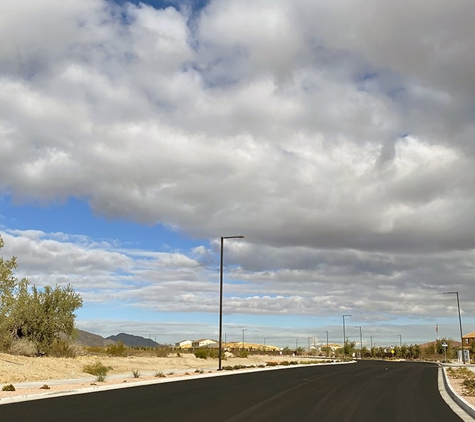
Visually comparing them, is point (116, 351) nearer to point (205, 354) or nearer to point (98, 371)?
point (205, 354)

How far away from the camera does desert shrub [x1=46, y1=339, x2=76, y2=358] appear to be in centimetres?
4759

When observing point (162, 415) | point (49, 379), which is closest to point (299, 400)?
point (162, 415)

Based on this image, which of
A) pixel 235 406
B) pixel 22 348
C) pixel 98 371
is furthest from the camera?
pixel 22 348

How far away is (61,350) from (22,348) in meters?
4.70

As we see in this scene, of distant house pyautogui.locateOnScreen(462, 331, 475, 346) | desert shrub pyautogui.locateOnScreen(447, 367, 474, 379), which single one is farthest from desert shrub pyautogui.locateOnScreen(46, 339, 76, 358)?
distant house pyautogui.locateOnScreen(462, 331, 475, 346)

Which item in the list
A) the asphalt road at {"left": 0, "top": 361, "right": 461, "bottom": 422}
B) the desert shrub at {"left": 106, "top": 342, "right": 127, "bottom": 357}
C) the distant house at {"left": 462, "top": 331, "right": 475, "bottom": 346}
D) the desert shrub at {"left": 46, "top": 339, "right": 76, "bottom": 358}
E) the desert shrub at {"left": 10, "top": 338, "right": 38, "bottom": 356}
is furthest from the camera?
the distant house at {"left": 462, "top": 331, "right": 475, "bottom": 346}

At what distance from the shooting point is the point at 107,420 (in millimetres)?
15133

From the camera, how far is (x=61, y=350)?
4819 cm

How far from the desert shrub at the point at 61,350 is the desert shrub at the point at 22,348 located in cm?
231

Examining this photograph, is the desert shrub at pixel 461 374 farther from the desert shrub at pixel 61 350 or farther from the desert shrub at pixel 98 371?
the desert shrub at pixel 61 350

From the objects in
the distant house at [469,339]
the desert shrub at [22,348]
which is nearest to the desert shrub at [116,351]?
the desert shrub at [22,348]

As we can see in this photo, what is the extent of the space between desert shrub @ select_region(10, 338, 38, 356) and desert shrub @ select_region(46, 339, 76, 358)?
91.0 inches

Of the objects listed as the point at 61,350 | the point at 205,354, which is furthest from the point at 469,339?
the point at 61,350

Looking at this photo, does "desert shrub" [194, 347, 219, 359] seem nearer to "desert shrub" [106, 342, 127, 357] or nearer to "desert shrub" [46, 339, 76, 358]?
"desert shrub" [106, 342, 127, 357]
